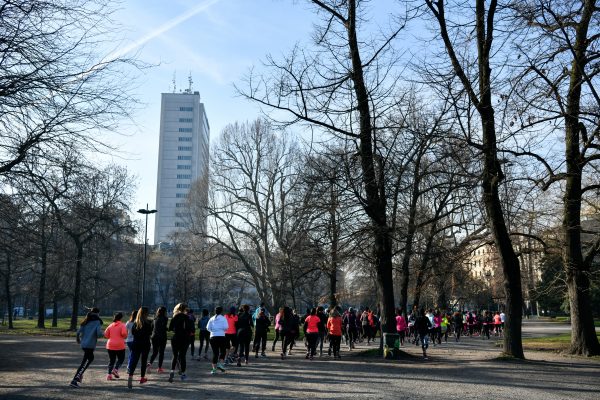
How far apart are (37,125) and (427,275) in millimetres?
21444

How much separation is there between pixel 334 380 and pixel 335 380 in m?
0.02

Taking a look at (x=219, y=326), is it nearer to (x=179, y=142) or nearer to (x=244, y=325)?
(x=244, y=325)

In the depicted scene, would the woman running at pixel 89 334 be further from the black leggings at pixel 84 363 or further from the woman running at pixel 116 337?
the woman running at pixel 116 337

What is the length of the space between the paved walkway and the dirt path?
0.02 meters

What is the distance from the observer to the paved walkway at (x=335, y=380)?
35.0ft

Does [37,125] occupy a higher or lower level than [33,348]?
higher

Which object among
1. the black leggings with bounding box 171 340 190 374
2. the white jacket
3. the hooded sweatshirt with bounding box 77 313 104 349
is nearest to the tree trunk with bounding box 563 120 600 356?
the white jacket

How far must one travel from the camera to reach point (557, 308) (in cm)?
6612

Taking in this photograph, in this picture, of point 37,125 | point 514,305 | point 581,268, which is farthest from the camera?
point 581,268

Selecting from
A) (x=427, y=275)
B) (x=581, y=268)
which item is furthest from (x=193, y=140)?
(x=581, y=268)

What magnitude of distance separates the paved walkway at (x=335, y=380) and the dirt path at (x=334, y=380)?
0.02 m

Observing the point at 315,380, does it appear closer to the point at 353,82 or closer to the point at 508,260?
the point at 508,260

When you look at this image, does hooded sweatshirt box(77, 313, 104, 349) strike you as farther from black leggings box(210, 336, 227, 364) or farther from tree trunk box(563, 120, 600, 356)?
tree trunk box(563, 120, 600, 356)

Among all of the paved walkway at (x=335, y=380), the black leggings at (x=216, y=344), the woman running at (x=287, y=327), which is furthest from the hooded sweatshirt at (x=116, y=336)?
the woman running at (x=287, y=327)
